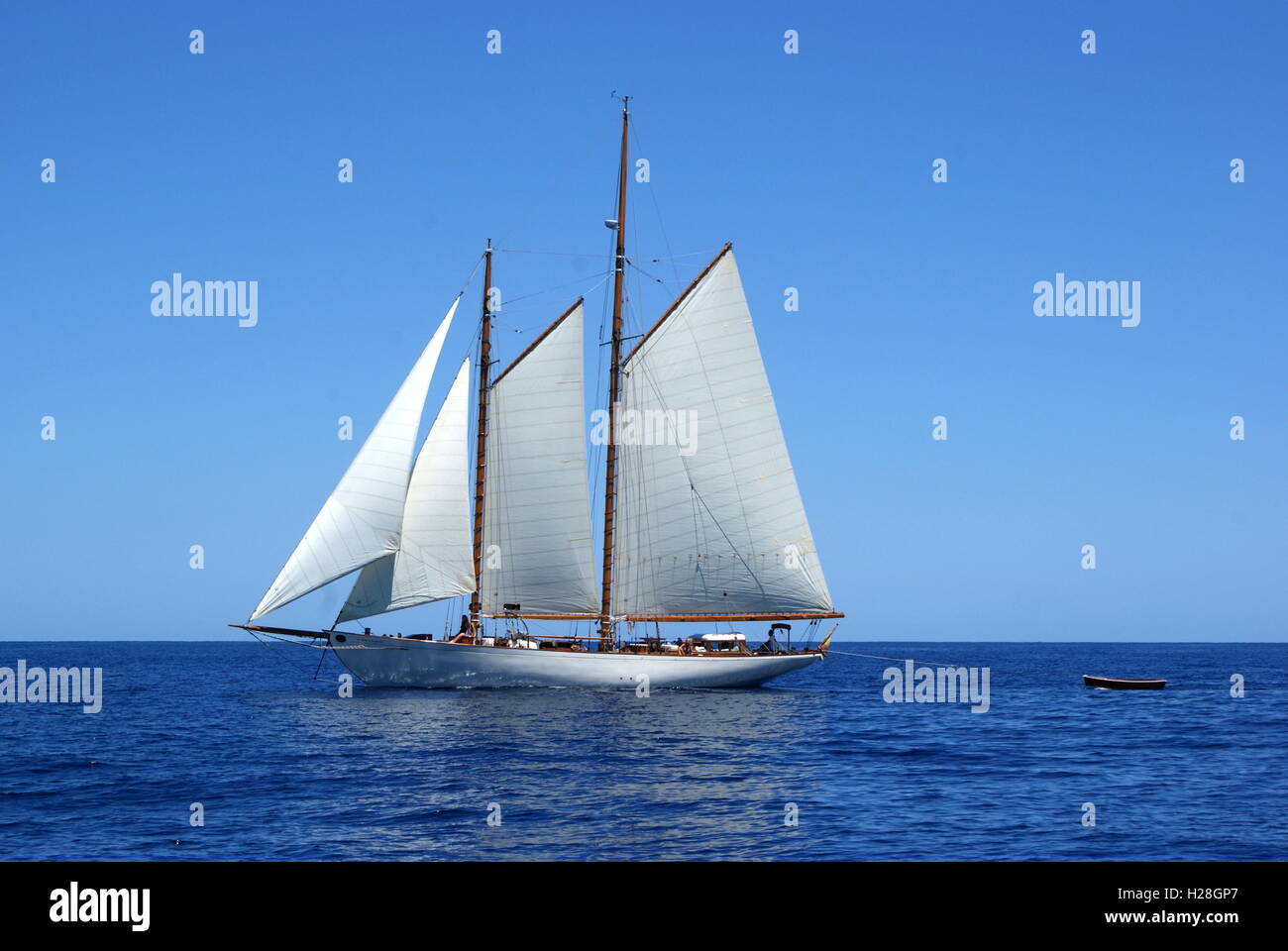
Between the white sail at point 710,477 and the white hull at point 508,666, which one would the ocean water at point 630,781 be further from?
the white sail at point 710,477

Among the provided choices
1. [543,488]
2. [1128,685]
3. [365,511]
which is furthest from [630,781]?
[1128,685]

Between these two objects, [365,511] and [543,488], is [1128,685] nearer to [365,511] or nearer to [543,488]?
[543,488]

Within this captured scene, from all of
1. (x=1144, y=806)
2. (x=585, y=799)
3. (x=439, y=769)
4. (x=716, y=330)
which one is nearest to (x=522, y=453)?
(x=716, y=330)

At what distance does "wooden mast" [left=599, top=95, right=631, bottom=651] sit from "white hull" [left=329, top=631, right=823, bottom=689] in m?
1.99

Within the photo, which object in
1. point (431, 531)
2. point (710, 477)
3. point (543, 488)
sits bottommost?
point (431, 531)

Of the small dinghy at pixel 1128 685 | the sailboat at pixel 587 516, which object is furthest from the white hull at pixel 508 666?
the small dinghy at pixel 1128 685

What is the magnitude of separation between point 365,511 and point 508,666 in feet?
36.9

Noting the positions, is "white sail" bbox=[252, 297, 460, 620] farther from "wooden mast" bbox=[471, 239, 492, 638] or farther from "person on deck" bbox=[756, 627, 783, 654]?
"person on deck" bbox=[756, 627, 783, 654]

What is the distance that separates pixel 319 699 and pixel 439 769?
2815 centimetres

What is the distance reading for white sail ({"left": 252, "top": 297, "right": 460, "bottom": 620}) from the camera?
54781 millimetres

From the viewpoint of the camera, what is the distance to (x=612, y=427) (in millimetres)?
63219

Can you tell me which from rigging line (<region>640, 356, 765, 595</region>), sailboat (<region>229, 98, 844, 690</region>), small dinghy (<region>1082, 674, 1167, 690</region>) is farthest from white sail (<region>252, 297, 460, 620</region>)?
small dinghy (<region>1082, 674, 1167, 690</region>)

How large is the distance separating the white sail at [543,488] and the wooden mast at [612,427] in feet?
4.68

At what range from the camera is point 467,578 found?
5950 cm
